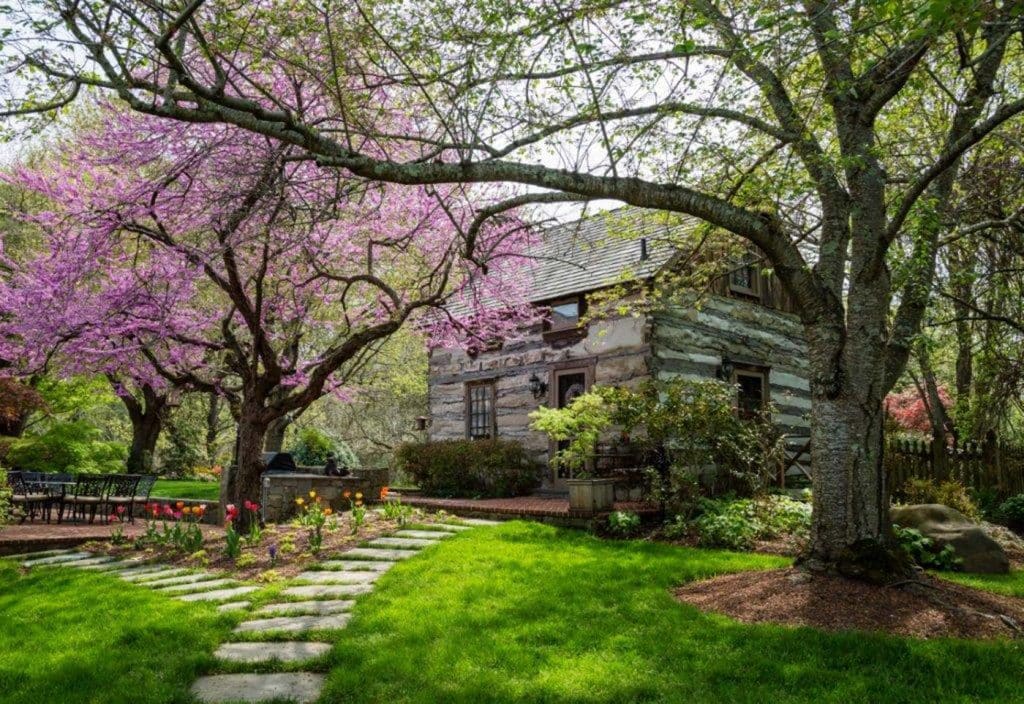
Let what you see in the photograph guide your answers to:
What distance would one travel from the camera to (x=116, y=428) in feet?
110

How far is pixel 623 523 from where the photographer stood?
30.5 ft

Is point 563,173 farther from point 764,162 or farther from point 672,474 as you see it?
point 672,474

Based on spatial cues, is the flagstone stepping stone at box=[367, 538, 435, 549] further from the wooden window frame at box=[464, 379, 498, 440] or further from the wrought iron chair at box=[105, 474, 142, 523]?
the wooden window frame at box=[464, 379, 498, 440]

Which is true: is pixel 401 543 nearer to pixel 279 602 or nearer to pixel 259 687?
pixel 279 602

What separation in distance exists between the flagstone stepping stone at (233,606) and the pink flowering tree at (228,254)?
3109mm

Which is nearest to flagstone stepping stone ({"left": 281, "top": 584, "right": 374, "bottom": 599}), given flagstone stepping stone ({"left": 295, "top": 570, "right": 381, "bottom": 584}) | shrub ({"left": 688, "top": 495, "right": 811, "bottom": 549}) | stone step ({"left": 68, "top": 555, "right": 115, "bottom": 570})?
flagstone stepping stone ({"left": 295, "top": 570, "right": 381, "bottom": 584})

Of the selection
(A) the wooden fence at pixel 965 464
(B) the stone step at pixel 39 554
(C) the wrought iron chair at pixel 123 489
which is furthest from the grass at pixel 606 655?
(A) the wooden fence at pixel 965 464

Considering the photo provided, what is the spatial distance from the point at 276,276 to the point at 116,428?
2849 centimetres

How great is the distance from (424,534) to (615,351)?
5227 millimetres

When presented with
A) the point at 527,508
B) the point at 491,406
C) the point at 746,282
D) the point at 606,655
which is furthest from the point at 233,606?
the point at 746,282

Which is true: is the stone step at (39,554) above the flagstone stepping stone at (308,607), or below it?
below

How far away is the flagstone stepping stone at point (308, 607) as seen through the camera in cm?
529

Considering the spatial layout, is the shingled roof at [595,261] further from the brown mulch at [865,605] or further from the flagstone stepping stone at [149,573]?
the flagstone stepping stone at [149,573]

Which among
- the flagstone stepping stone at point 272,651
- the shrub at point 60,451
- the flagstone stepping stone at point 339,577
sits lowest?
the flagstone stepping stone at point 272,651
